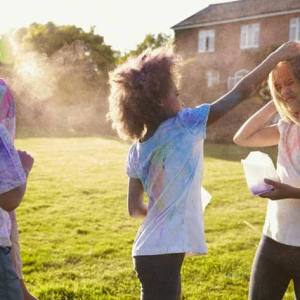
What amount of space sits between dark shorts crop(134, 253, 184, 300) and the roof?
28899mm

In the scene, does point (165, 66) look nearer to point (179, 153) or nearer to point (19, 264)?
point (179, 153)

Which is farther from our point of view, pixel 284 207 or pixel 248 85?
Result: pixel 284 207

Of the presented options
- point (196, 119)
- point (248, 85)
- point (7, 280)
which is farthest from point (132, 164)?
point (7, 280)

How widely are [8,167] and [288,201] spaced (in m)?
1.41

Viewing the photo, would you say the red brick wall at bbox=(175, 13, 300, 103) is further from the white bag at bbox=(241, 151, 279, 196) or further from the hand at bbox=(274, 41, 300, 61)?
the hand at bbox=(274, 41, 300, 61)

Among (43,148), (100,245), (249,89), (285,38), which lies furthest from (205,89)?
(249,89)

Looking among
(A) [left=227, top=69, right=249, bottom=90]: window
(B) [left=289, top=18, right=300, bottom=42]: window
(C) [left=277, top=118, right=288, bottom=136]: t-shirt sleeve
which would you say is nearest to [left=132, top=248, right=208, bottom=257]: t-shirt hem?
(C) [left=277, top=118, right=288, bottom=136]: t-shirt sleeve

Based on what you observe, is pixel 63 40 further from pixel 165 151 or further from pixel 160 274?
pixel 160 274

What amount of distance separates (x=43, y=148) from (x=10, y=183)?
53.4ft

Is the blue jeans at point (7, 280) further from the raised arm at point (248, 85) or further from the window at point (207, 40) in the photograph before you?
the window at point (207, 40)

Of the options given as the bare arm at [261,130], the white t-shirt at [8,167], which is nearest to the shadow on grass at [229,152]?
the bare arm at [261,130]

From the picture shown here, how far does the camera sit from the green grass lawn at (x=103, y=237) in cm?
467

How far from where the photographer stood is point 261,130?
294cm

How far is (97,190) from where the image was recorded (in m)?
9.77
